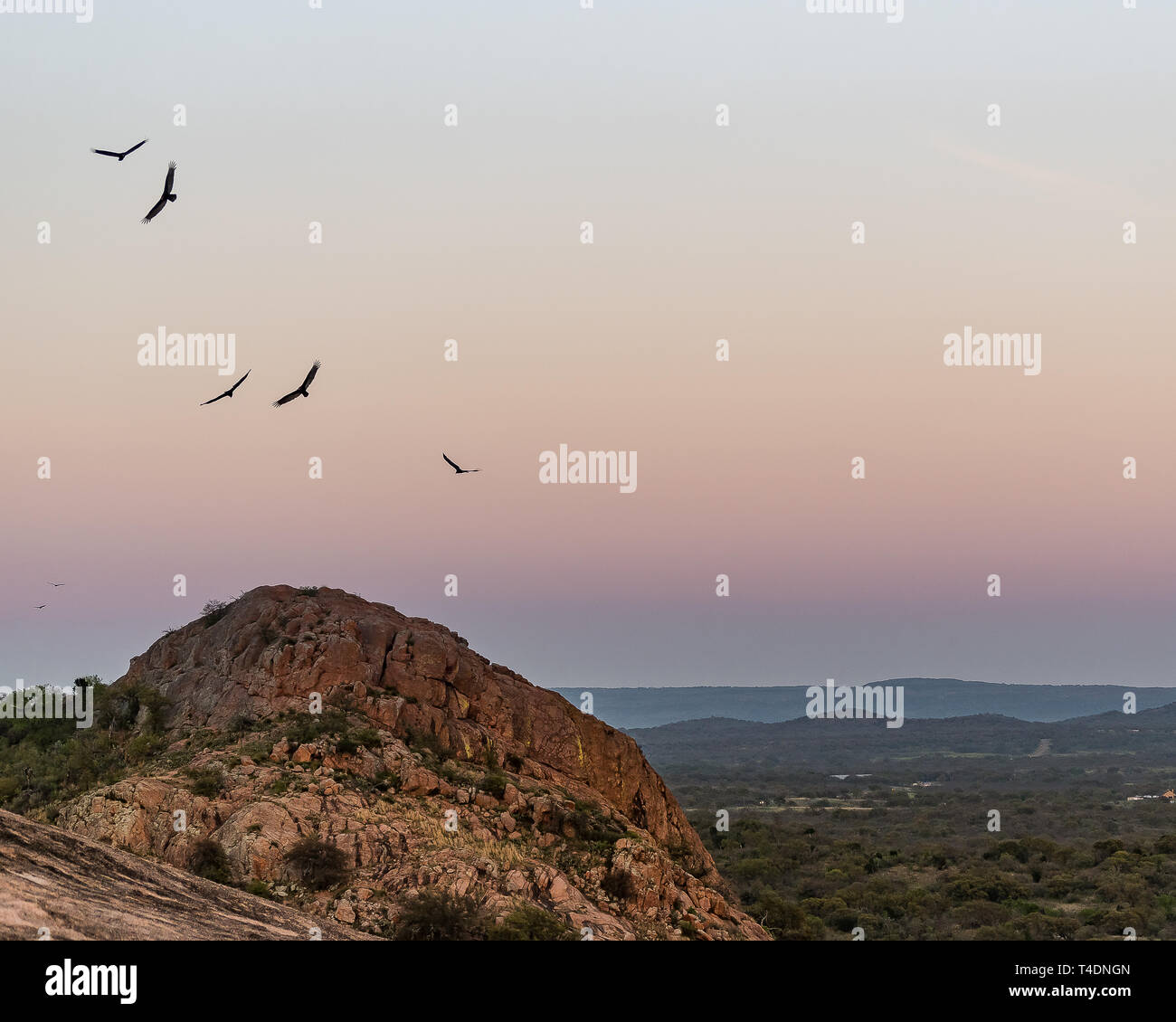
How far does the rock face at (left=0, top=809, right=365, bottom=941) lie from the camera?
13.5 metres

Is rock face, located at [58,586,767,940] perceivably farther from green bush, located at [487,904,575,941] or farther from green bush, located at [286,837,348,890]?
green bush, located at [487,904,575,941]

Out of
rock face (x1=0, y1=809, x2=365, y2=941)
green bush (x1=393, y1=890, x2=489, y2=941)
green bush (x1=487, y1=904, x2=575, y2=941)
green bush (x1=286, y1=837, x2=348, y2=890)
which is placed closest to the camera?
rock face (x1=0, y1=809, x2=365, y2=941)

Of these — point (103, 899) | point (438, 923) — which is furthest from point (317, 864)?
point (103, 899)

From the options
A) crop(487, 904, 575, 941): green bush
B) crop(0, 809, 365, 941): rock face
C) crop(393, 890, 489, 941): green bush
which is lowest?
crop(487, 904, 575, 941): green bush

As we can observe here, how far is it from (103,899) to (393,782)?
1547cm

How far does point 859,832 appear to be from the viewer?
269ft

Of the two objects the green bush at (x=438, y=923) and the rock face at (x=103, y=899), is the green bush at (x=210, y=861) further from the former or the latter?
the rock face at (x=103, y=899)

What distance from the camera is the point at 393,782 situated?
30.8m

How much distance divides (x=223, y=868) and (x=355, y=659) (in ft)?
31.4

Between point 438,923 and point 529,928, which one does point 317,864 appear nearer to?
point 438,923

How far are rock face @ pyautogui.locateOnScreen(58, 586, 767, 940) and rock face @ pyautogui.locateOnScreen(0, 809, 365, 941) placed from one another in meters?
5.97

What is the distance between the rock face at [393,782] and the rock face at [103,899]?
597 centimetres

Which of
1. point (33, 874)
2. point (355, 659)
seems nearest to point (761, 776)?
point (355, 659)

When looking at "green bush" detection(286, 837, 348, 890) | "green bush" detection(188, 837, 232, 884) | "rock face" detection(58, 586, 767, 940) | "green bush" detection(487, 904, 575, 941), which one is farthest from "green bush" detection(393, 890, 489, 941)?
"green bush" detection(188, 837, 232, 884)
